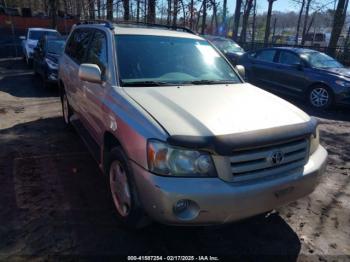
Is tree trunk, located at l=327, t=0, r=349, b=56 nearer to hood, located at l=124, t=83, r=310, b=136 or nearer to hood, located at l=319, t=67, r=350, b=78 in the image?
hood, located at l=319, t=67, r=350, b=78

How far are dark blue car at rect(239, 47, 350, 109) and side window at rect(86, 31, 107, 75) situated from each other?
6710mm

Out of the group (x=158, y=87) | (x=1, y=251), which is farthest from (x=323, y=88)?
(x=1, y=251)

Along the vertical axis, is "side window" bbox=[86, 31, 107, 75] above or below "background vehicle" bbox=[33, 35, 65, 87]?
above

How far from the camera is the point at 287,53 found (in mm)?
10125

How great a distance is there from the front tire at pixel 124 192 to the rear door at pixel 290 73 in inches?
297

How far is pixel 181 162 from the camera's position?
256 centimetres

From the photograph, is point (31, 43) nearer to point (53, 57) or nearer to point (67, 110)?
point (53, 57)

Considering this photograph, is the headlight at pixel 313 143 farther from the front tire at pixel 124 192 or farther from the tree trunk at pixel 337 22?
the tree trunk at pixel 337 22

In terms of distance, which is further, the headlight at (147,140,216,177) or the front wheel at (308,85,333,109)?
the front wheel at (308,85,333,109)

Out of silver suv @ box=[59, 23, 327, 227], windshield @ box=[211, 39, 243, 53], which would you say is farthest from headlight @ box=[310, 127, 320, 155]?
windshield @ box=[211, 39, 243, 53]

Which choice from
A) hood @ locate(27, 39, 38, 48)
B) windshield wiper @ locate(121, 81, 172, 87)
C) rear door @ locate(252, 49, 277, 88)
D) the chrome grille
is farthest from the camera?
hood @ locate(27, 39, 38, 48)

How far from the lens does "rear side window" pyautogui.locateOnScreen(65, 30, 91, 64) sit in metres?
4.84

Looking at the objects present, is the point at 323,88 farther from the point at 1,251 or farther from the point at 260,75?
the point at 1,251

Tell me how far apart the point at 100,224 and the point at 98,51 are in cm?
211
